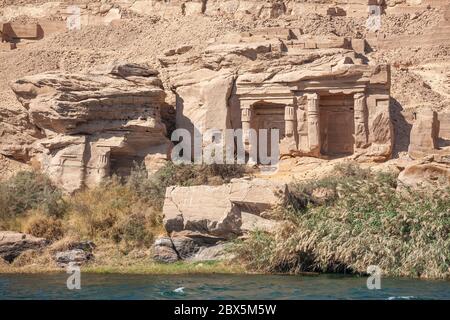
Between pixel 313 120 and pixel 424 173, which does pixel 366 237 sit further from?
pixel 313 120

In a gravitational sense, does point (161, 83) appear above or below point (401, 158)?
above

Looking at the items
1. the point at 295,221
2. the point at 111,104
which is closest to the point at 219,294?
the point at 295,221

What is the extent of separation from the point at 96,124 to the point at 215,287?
10876mm

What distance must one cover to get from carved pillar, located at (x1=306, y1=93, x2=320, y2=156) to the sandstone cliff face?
170 inches

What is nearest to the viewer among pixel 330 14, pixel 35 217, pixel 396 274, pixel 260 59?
pixel 396 274

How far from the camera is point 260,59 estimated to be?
33.2m

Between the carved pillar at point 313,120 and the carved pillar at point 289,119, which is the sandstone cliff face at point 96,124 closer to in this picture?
the carved pillar at point 289,119

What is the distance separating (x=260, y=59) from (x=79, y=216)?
9.44 metres

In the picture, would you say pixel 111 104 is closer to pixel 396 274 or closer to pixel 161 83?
pixel 161 83

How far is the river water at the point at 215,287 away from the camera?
63.2 feet

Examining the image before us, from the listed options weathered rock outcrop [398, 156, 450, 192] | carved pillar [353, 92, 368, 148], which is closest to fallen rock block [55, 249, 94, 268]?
weathered rock outcrop [398, 156, 450, 192]

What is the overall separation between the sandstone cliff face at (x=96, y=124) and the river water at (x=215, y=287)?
7.48m

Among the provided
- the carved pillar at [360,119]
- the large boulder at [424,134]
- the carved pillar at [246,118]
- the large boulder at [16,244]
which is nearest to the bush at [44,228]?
the large boulder at [16,244]

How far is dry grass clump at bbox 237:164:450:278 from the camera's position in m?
21.5
